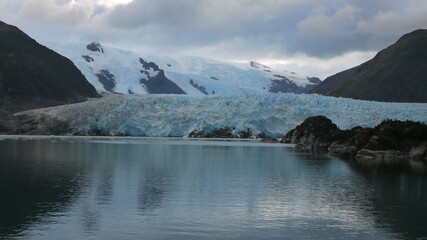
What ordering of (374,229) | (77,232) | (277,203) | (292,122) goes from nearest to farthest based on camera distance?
1. (77,232)
2. (374,229)
3. (277,203)
4. (292,122)

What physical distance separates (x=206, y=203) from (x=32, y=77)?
124m

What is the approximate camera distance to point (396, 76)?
550 ft

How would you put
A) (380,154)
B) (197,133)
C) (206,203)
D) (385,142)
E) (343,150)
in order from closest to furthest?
1. (206,203)
2. (380,154)
3. (385,142)
4. (343,150)
5. (197,133)

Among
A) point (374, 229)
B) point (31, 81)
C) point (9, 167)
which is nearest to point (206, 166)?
point (9, 167)

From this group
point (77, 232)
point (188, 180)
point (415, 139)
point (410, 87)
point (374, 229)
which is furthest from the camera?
point (410, 87)

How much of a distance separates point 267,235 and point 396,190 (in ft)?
40.2

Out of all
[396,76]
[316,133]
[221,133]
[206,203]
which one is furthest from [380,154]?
[396,76]

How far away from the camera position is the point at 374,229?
16.1 m

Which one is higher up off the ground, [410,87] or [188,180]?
[410,87]

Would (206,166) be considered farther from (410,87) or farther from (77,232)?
(410,87)

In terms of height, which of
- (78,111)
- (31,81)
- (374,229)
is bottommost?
(374,229)

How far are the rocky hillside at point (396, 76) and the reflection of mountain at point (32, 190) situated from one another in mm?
136746

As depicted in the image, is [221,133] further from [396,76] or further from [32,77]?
[396,76]

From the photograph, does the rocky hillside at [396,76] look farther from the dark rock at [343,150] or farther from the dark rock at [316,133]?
the dark rock at [343,150]
